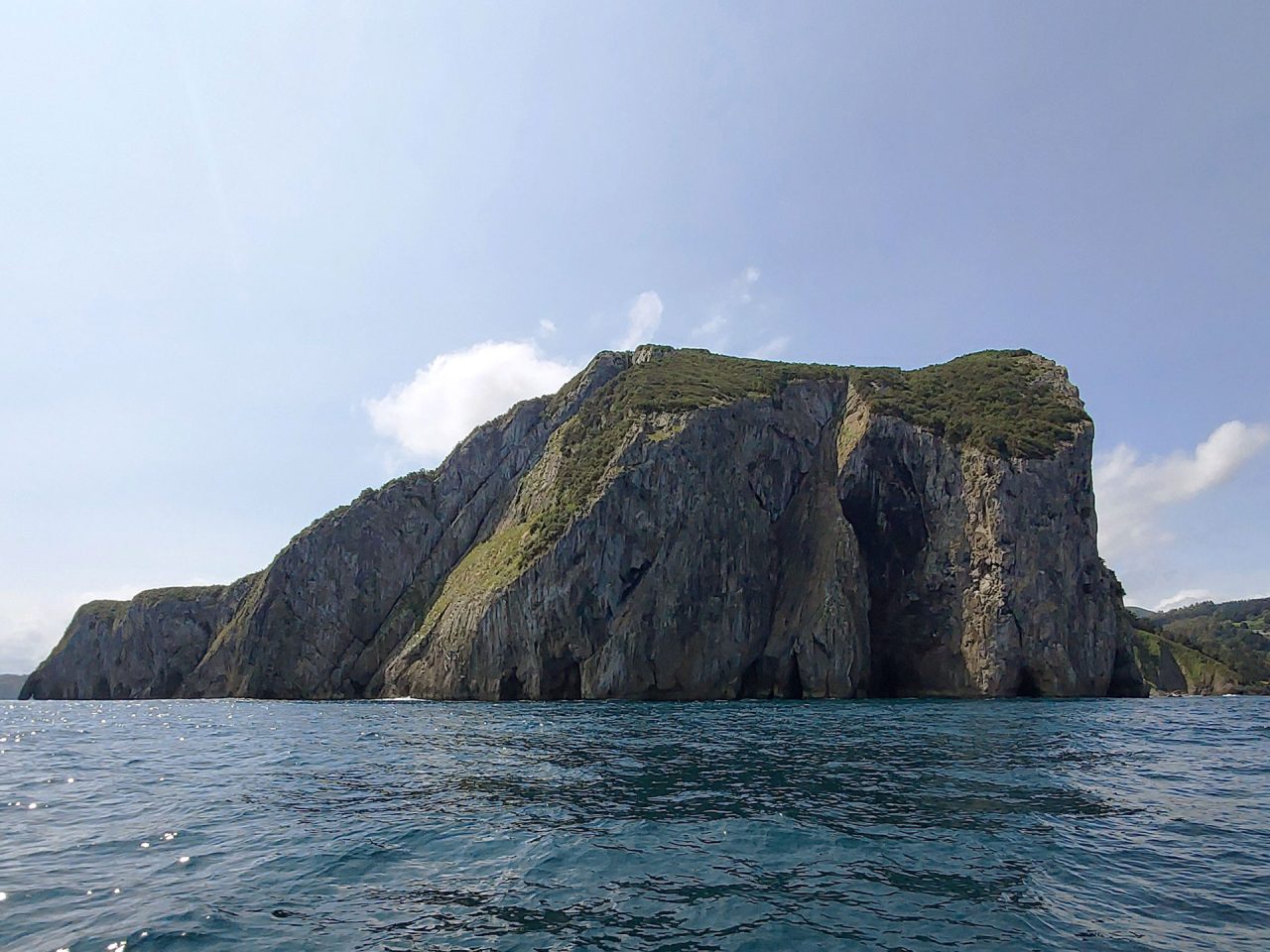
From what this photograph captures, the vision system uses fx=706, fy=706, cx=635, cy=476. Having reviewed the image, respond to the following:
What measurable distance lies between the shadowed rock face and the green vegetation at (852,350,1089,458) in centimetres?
38

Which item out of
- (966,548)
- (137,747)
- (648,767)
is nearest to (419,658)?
(137,747)

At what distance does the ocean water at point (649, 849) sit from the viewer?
11305mm

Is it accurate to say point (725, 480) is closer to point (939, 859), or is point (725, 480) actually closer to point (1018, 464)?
point (1018, 464)

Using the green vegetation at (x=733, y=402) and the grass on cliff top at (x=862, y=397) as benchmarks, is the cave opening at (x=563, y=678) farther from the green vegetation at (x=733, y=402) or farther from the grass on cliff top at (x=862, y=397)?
the grass on cliff top at (x=862, y=397)

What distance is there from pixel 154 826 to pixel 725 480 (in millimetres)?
83755

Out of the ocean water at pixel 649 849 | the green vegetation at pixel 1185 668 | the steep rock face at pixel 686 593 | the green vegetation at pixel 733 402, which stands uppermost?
the green vegetation at pixel 733 402

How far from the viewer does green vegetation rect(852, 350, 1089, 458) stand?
9025 cm

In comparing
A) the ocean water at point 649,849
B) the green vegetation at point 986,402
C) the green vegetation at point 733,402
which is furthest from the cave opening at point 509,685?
the green vegetation at point 986,402

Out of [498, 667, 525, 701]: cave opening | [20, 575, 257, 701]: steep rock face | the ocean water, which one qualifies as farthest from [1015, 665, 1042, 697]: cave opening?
[20, 575, 257, 701]: steep rock face

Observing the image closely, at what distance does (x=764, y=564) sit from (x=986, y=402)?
39039mm

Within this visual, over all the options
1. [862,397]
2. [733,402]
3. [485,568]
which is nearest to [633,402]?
[733,402]

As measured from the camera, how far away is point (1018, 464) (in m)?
86.8

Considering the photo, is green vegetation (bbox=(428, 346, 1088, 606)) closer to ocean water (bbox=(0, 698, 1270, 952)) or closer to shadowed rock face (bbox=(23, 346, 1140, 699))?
shadowed rock face (bbox=(23, 346, 1140, 699))

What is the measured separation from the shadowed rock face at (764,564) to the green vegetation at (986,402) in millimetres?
384
